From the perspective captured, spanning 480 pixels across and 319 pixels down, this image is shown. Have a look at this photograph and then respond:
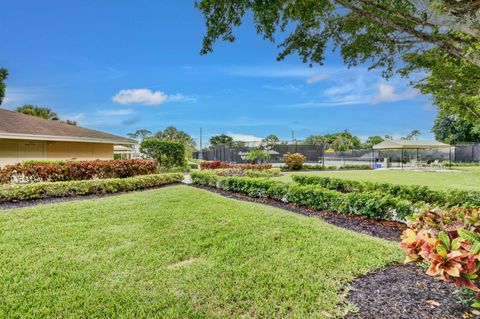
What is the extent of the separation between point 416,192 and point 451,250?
243 inches

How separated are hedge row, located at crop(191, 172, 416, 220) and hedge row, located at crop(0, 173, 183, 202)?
10.5ft

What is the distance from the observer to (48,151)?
596 inches

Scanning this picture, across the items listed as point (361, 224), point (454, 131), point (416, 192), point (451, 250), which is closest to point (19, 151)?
point (361, 224)

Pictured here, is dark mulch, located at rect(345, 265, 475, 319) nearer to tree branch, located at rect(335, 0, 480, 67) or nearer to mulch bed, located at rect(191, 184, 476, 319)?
mulch bed, located at rect(191, 184, 476, 319)

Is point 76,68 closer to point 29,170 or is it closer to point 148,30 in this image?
point 148,30

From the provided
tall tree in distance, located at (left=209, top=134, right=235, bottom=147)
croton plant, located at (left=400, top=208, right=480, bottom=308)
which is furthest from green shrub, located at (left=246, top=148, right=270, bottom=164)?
tall tree in distance, located at (left=209, top=134, right=235, bottom=147)

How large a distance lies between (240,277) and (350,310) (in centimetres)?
121

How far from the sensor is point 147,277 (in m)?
3.37

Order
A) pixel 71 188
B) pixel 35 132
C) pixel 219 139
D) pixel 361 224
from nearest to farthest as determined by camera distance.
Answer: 1. pixel 361 224
2. pixel 71 188
3. pixel 35 132
4. pixel 219 139

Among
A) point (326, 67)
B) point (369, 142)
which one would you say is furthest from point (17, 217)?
point (369, 142)

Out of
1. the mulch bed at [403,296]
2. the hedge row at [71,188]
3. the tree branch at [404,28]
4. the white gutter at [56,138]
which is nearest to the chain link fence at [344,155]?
the white gutter at [56,138]

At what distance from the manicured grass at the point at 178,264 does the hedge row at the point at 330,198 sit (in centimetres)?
110

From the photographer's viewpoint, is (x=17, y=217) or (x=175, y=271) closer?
(x=175, y=271)

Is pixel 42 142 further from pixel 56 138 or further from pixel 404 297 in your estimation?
pixel 404 297
